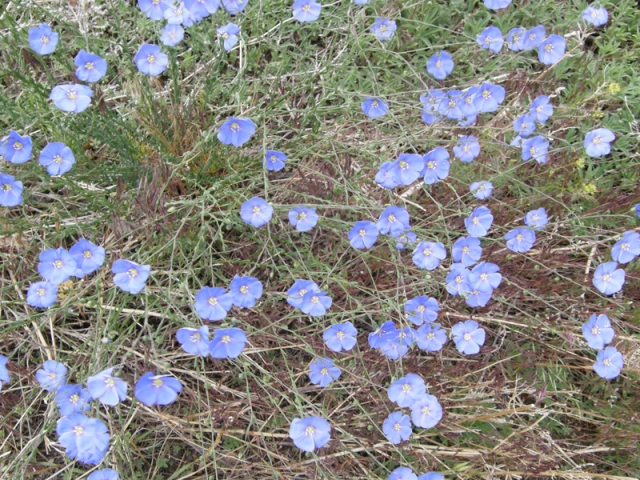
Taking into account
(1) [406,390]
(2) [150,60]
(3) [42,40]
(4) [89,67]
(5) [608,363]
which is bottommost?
(5) [608,363]

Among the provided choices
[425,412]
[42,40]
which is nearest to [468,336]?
[425,412]

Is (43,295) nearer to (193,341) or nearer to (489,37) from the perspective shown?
(193,341)

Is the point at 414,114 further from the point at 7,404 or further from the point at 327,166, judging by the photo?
the point at 7,404

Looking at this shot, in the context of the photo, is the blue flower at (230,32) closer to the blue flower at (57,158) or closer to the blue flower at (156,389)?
the blue flower at (57,158)

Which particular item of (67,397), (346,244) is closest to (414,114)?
(346,244)

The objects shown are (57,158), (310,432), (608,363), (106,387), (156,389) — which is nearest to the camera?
(106,387)

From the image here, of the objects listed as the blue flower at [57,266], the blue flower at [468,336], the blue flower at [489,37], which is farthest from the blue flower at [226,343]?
the blue flower at [489,37]

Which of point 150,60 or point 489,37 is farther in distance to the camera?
point 489,37
